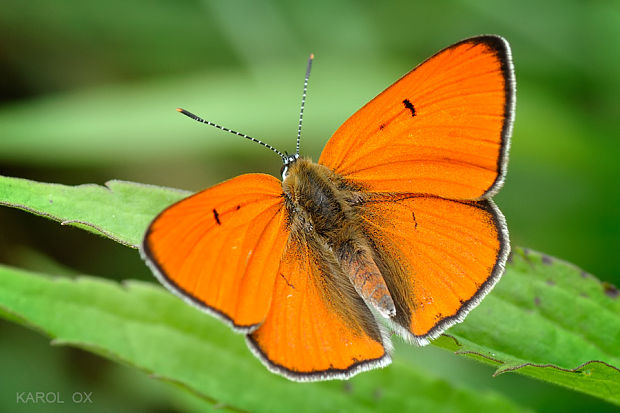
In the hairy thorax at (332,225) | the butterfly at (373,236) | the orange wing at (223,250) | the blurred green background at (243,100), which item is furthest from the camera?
the blurred green background at (243,100)

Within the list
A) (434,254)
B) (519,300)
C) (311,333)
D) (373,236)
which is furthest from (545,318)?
(311,333)

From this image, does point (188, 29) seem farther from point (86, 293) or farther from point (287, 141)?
point (86, 293)

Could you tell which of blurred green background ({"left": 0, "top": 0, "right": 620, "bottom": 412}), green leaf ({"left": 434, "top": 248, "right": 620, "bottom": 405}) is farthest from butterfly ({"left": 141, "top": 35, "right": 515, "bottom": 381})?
blurred green background ({"left": 0, "top": 0, "right": 620, "bottom": 412})

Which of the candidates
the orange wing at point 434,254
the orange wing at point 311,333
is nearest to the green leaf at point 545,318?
the orange wing at point 434,254

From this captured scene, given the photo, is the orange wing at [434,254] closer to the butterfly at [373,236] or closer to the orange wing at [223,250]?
the butterfly at [373,236]

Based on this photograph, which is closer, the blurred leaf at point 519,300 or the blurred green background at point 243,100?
the blurred leaf at point 519,300

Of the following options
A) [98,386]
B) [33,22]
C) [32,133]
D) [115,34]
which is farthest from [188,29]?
[98,386]

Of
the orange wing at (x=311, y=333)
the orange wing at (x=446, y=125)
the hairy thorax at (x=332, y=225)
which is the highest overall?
the orange wing at (x=446, y=125)
